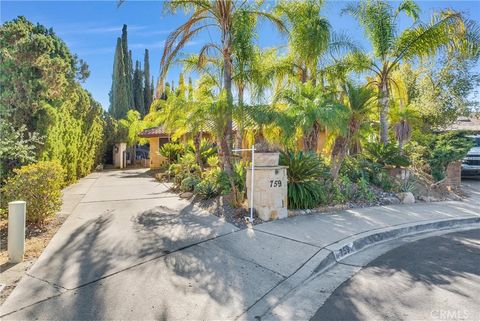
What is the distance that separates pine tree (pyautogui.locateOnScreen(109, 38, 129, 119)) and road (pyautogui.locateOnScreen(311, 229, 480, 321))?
3476 cm

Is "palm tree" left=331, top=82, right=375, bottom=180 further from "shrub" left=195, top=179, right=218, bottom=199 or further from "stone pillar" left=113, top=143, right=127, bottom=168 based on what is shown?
"stone pillar" left=113, top=143, right=127, bottom=168

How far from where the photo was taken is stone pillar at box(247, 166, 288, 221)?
7129mm

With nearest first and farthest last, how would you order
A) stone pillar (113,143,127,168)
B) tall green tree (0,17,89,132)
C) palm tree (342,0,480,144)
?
tall green tree (0,17,89,132), palm tree (342,0,480,144), stone pillar (113,143,127,168)

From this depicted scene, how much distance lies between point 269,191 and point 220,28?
214 inches

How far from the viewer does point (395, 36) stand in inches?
480

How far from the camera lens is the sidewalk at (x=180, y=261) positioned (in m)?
3.51

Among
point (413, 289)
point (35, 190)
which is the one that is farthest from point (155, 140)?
point (413, 289)

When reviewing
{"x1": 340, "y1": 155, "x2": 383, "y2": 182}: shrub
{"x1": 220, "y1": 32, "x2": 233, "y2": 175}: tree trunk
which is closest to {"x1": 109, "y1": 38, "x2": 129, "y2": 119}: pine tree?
{"x1": 220, "y1": 32, "x2": 233, "y2": 175}: tree trunk

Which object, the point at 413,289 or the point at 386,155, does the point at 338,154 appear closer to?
the point at 386,155

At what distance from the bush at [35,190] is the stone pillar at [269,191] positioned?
445 cm

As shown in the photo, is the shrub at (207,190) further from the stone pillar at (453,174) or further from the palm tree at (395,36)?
the stone pillar at (453,174)

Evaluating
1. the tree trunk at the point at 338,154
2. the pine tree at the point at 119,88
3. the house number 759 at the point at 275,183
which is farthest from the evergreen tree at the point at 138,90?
the house number 759 at the point at 275,183

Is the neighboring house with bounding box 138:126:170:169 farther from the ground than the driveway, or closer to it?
farther from the ground

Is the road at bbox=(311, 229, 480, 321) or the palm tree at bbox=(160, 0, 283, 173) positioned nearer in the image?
the road at bbox=(311, 229, 480, 321)
